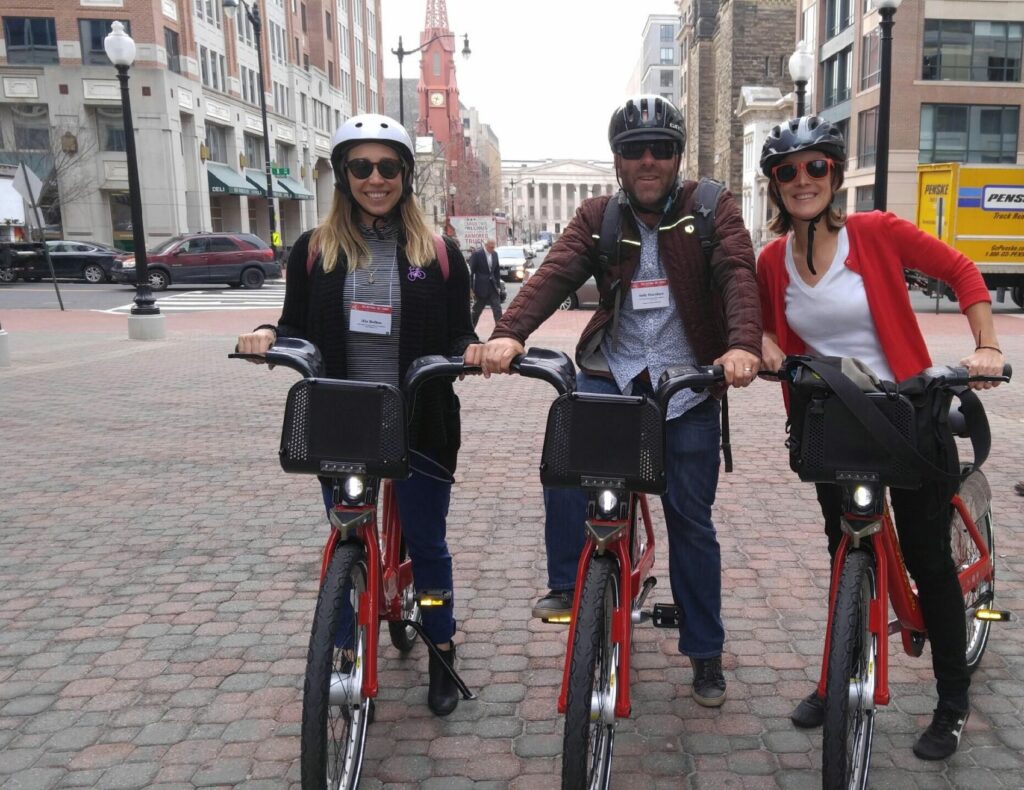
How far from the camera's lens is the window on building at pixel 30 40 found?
40.8 meters

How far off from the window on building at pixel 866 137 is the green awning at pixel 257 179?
2937cm

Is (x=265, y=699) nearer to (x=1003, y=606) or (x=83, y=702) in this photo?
(x=83, y=702)

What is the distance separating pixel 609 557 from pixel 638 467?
0.99 feet

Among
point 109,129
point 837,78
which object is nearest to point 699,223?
point 109,129

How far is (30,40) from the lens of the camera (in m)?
41.0

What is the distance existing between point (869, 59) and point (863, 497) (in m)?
45.3

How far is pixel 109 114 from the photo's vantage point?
41.8 metres

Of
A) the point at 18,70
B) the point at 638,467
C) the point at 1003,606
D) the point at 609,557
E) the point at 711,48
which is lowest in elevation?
the point at 1003,606

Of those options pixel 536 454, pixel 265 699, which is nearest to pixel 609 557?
pixel 265 699

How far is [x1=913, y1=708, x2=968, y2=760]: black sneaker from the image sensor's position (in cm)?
302

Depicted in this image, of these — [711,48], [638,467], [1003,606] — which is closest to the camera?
[638,467]

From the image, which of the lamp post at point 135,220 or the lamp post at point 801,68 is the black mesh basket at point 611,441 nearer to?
the lamp post at point 801,68

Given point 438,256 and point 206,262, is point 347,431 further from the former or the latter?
point 206,262

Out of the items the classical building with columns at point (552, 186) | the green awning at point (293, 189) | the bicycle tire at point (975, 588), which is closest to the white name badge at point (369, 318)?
the bicycle tire at point (975, 588)
